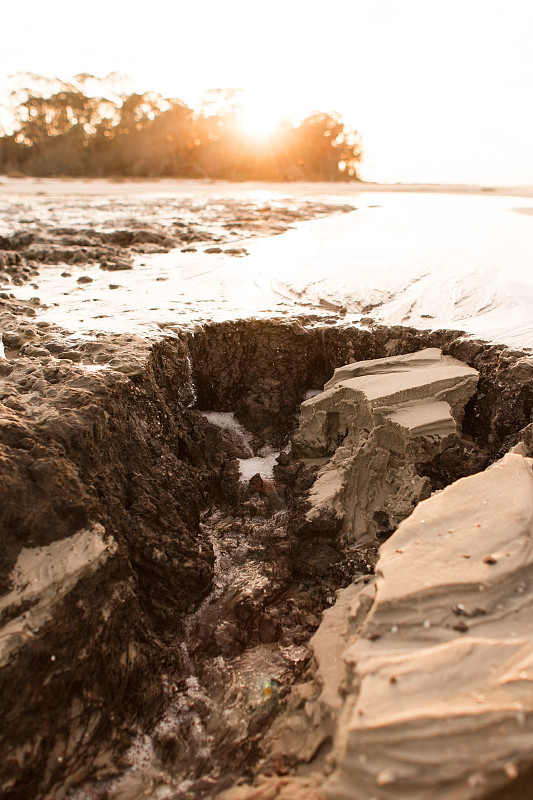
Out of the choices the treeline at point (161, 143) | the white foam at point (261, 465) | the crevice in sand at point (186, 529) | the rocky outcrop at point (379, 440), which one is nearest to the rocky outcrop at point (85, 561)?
the crevice in sand at point (186, 529)

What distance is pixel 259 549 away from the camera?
3.17 m

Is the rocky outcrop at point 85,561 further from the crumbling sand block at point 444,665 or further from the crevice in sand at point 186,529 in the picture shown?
the crumbling sand block at point 444,665

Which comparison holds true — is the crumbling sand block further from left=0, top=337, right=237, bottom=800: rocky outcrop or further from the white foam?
the white foam

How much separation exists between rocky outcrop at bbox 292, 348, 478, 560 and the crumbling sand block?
2.64 feet

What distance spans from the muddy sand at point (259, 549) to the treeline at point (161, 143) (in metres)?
20.4

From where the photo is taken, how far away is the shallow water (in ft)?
13.3

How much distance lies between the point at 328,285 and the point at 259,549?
9.08 feet

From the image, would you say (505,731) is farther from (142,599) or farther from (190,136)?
(190,136)

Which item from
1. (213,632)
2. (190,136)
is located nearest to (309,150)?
(190,136)

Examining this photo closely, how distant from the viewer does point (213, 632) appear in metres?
2.69

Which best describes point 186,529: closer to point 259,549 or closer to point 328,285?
point 259,549

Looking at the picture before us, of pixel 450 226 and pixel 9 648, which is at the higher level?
pixel 450 226

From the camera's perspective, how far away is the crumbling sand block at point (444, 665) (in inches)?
57.2

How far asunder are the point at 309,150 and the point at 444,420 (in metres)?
24.1
